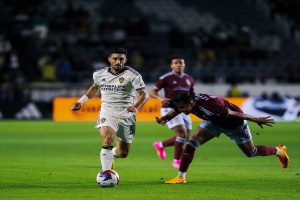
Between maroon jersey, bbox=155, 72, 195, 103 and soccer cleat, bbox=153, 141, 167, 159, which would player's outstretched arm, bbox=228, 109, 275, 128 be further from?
soccer cleat, bbox=153, 141, 167, 159

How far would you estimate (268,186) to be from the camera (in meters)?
13.1

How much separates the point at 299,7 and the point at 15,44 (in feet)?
52.2

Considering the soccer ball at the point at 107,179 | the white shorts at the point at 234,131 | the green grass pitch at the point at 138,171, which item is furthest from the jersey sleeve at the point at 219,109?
the soccer ball at the point at 107,179

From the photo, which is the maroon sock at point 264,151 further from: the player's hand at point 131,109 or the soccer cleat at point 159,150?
the soccer cleat at point 159,150

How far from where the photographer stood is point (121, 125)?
1363cm

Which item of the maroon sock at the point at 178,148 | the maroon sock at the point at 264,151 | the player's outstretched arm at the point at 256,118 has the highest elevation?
the player's outstretched arm at the point at 256,118

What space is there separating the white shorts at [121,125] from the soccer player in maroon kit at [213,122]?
2.78 ft

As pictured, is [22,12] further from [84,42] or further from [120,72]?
[120,72]

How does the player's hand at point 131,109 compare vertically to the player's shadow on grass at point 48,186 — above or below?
above

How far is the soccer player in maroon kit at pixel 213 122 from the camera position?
1279cm

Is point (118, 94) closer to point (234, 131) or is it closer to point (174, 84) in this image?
point (234, 131)

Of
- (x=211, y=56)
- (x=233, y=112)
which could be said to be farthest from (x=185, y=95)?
(x=211, y=56)

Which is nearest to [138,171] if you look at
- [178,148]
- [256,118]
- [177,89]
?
[178,148]

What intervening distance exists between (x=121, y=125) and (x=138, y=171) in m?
2.56
